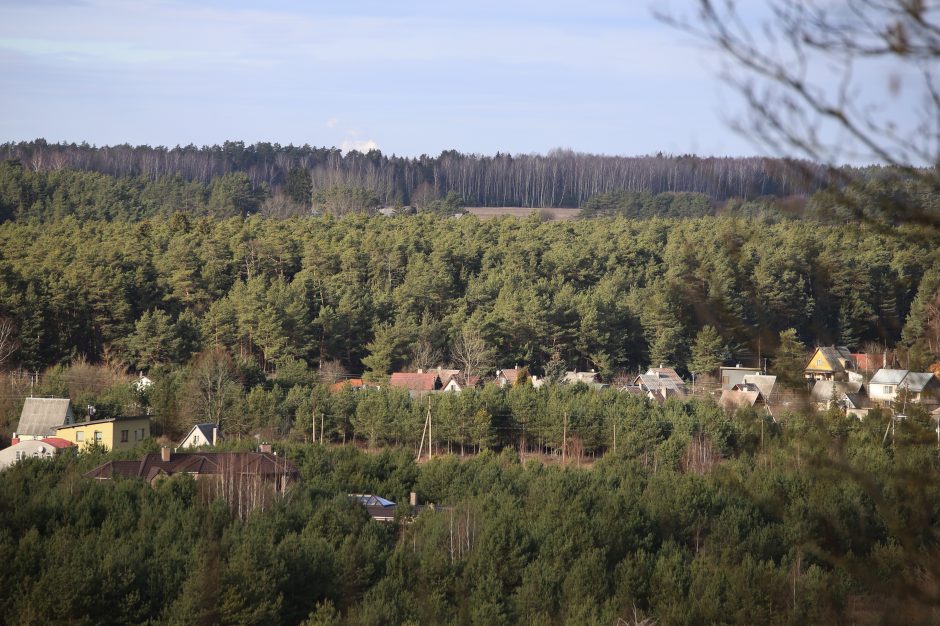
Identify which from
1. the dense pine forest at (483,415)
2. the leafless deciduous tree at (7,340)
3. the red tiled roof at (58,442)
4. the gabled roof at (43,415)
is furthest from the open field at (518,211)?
the red tiled roof at (58,442)

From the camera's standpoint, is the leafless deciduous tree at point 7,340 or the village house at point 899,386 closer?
the village house at point 899,386

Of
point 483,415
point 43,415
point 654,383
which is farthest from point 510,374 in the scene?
point 43,415

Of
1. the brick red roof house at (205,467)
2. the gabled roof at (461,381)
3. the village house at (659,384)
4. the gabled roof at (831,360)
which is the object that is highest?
the gabled roof at (831,360)

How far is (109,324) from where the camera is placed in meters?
27.2

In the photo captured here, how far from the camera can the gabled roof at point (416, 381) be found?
25562 millimetres

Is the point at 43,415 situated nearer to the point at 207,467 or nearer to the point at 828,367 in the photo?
the point at 207,467

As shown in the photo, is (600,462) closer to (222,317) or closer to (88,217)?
(222,317)

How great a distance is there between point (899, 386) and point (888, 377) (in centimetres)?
18

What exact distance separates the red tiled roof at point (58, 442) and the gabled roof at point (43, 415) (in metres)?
1.23

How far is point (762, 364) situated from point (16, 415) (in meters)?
22.0

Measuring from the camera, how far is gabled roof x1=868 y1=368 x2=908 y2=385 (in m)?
2.49

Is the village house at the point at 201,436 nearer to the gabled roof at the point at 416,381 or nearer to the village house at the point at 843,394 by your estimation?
the gabled roof at the point at 416,381

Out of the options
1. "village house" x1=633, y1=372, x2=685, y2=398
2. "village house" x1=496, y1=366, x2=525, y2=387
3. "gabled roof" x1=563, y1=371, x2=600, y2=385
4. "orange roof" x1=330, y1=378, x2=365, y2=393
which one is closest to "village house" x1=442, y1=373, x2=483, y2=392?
"village house" x1=496, y1=366, x2=525, y2=387

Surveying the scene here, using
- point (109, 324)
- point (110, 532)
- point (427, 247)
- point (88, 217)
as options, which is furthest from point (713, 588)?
point (88, 217)
